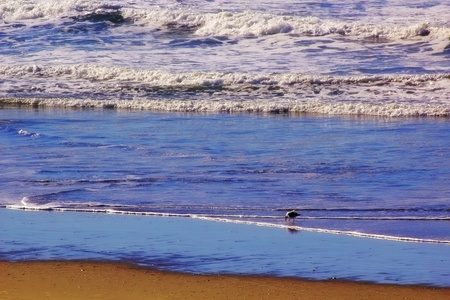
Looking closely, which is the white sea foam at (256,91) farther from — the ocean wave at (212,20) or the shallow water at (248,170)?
the ocean wave at (212,20)

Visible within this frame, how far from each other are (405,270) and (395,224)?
138cm

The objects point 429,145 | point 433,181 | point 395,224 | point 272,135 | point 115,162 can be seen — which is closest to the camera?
point 395,224

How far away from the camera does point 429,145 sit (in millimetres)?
10586

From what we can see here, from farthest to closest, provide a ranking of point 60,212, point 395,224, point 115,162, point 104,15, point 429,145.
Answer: point 104,15, point 429,145, point 115,162, point 60,212, point 395,224

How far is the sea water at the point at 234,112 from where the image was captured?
25.7 feet

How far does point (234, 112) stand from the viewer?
49.7 feet

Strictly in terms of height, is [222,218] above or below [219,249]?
below

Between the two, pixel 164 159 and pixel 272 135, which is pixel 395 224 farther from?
pixel 272 135

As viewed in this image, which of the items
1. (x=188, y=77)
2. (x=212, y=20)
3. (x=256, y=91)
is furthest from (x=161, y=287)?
(x=212, y=20)

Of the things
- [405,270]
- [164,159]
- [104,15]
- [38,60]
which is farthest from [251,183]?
[104,15]

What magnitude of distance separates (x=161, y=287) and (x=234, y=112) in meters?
10.1

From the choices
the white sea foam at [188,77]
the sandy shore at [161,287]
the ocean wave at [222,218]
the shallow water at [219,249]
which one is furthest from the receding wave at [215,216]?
the white sea foam at [188,77]

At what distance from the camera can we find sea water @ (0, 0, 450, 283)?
784 centimetres

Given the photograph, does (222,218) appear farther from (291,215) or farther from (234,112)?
(234,112)
